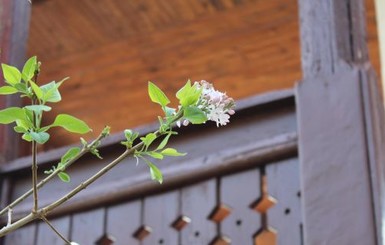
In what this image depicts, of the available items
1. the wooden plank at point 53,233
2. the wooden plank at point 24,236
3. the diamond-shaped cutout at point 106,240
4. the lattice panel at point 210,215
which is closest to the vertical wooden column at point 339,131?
the lattice panel at point 210,215

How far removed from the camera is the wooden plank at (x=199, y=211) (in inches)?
115

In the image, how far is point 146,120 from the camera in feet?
22.9

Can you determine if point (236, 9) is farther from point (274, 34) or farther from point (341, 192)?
point (341, 192)

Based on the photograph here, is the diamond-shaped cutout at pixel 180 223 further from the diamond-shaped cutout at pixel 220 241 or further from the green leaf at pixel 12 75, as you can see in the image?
the green leaf at pixel 12 75

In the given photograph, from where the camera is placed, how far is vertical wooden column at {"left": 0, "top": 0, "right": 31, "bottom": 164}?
3.44 m

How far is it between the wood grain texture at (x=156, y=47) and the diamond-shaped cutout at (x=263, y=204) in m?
2.93

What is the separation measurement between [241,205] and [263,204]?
68 mm

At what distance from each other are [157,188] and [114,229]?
22cm

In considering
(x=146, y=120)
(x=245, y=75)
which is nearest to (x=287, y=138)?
(x=245, y=75)

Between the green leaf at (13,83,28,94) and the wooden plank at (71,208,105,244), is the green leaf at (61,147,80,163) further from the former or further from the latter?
the wooden plank at (71,208,105,244)

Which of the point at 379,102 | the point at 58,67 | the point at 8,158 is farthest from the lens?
the point at 58,67

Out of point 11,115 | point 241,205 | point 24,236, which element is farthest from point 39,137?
point 24,236

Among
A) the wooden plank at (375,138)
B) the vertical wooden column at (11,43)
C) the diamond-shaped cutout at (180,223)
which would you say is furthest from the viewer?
the vertical wooden column at (11,43)

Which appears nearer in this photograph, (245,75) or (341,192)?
(341,192)
